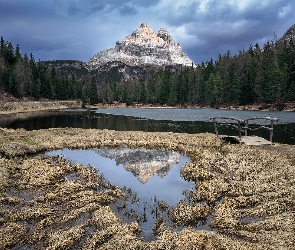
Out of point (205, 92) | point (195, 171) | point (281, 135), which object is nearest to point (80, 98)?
point (205, 92)

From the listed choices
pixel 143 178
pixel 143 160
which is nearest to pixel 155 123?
pixel 143 160

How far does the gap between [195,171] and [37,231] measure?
13.4 meters

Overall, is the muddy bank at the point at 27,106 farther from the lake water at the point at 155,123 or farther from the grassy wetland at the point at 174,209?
the grassy wetland at the point at 174,209

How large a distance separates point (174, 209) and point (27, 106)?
127m

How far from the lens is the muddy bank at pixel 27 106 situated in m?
112

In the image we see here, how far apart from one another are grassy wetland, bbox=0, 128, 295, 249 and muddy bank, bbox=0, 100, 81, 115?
96.0 metres

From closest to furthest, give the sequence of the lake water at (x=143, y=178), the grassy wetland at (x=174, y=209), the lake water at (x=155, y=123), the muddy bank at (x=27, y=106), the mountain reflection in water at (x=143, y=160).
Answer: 1. the grassy wetland at (x=174, y=209)
2. the lake water at (x=143, y=178)
3. the mountain reflection in water at (x=143, y=160)
4. the lake water at (x=155, y=123)
5. the muddy bank at (x=27, y=106)

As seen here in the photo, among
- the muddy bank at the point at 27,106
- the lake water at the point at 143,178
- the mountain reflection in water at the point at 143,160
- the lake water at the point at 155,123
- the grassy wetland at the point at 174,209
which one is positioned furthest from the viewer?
the muddy bank at the point at 27,106

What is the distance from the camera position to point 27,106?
126812mm

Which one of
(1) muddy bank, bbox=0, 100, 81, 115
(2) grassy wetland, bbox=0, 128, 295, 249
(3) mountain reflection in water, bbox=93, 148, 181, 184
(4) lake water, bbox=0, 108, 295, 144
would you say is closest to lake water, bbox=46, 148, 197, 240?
(3) mountain reflection in water, bbox=93, 148, 181, 184

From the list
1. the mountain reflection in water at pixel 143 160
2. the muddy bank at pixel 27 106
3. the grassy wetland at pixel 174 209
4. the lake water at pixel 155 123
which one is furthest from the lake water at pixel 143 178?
the muddy bank at pixel 27 106

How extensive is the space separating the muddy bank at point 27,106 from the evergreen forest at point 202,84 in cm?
1243

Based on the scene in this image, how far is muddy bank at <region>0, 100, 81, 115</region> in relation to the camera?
111812 mm

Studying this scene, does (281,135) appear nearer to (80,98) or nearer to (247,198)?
(247,198)
